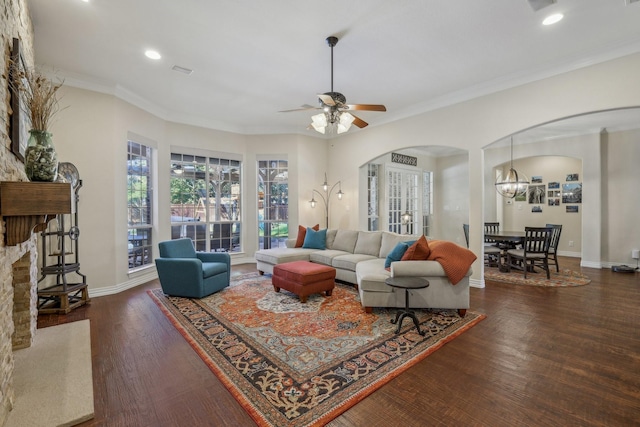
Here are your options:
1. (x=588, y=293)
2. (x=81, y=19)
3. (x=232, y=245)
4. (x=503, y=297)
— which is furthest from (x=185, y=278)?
(x=588, y=293)

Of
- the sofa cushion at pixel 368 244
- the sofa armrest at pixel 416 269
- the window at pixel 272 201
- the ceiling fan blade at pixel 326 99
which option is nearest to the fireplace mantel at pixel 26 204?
the ceiling fan blade at pixel 326 99

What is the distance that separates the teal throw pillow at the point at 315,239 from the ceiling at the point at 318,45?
Answer: 8.64 ft

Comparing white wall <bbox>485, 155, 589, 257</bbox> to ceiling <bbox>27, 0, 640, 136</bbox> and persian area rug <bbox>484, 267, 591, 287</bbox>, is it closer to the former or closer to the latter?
persian area rug <bbox>484, 267, 591, 287</bbox>

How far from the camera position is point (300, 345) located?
2781 mm

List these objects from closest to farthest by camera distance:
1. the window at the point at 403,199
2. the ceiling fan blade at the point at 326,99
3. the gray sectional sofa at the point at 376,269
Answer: the ceiling fan blade at the point at 326,99 < the gray sectional sofa at the point at 376,269 < the window at the point at 403,199

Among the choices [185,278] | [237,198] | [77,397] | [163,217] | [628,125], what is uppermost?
[628,125]

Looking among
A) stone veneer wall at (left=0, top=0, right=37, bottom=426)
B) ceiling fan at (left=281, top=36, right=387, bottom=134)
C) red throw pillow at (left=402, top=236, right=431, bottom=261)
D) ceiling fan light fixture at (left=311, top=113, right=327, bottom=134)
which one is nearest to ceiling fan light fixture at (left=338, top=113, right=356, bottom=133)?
ceiling fan at (left=281, top=36, right=387, bottom=134)

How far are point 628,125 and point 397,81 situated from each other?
560 centimetres

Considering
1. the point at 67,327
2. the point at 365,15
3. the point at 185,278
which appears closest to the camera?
the point at 365,15

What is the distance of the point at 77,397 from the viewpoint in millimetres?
2014

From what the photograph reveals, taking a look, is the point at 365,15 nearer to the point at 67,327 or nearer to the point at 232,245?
the point at 67,327

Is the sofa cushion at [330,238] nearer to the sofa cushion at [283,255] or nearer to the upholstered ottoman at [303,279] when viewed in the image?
the sofa cushion at [283,255]

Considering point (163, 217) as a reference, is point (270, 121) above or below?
above

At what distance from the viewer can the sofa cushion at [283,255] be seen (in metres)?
5.18
